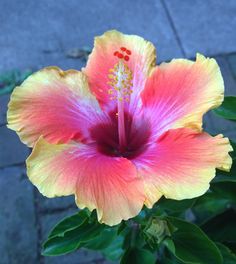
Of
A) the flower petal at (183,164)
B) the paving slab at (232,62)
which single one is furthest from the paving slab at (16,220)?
the paving slab at (232,62)

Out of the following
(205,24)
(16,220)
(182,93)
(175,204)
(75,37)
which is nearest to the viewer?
(182,93)

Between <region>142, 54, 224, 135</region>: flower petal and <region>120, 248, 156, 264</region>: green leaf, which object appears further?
<region>120, 248, 156, 264</region>: green leaf

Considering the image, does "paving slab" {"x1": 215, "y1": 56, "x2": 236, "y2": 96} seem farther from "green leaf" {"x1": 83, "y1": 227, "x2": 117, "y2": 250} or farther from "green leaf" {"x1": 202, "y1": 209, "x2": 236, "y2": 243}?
"green leaf" {"x1": 83, "y1": 227, "x2": 117, "y2": 250}

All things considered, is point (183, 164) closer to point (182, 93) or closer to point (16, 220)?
point (182, 93)

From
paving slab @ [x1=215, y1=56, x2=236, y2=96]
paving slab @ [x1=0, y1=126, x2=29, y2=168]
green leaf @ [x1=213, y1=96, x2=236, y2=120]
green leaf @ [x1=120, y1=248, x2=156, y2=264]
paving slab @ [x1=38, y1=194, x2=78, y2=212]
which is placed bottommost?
paving slab @ [x1=215, y1=56, x2=236, y2=96]

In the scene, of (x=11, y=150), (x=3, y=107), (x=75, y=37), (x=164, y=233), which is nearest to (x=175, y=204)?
(x=164, y=233)

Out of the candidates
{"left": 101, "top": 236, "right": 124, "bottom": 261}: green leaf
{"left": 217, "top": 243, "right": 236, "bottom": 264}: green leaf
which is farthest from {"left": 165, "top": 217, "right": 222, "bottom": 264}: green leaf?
{"left": 101, "top": 236, "right": 124, "bottom": 261}: green leaf
